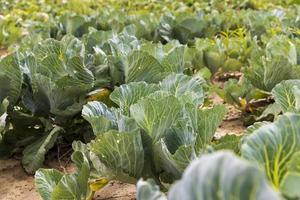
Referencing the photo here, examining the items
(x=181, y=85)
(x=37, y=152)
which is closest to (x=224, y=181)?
(x=181, y=85)

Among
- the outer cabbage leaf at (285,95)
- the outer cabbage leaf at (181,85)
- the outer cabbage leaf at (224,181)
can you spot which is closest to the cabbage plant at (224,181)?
the outer cabbage leaf at (224,181)

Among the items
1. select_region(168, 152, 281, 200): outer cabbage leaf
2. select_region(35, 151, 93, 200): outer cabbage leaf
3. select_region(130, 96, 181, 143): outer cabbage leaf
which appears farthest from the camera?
select_region(35, 151, 93, 200): outer cabbage leaf

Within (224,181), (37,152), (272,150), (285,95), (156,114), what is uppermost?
(224,181)

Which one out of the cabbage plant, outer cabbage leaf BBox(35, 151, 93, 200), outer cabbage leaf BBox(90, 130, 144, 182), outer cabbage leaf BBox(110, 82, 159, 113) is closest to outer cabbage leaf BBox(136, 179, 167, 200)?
the cabbage plant

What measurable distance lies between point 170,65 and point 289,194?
1760 mm

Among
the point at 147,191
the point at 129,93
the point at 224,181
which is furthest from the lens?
the point at 129,93

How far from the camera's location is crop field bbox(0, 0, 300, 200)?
88cm

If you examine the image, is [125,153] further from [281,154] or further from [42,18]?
[42,18]

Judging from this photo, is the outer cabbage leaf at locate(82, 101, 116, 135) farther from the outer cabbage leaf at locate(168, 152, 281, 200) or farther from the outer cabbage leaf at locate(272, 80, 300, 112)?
the outer cabbage leaf at locate(168, 152, 281, 200)

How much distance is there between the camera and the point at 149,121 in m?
1.57

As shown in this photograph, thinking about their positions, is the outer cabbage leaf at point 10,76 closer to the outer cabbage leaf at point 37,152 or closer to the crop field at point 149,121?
the crop field at point 149,121

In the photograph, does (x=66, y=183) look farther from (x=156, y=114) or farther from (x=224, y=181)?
(x=224, y=181)

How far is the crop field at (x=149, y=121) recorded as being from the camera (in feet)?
2.89

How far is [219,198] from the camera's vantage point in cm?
67
